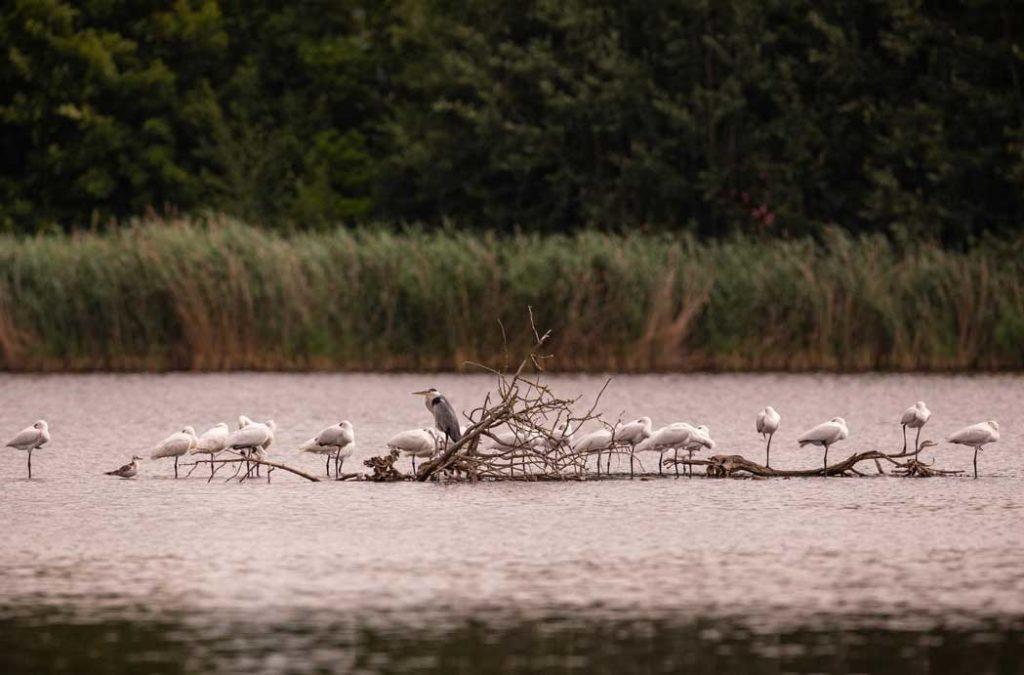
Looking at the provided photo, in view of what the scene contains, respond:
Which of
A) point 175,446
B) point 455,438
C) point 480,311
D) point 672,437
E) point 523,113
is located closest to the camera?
point 672,437

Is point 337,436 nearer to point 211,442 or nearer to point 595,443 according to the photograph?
point 211,442

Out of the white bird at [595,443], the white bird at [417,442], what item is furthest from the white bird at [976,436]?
the white bird at [417,442]

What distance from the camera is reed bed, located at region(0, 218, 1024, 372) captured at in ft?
91.0

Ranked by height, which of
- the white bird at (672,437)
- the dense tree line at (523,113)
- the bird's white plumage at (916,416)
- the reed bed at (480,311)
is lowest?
the white bird at (672,437)

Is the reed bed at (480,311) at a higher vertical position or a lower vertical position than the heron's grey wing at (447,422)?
higher

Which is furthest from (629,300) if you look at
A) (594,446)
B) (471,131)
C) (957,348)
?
(471,131)

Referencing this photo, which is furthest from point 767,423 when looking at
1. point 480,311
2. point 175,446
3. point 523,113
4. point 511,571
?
point 523,113

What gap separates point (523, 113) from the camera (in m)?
44.2

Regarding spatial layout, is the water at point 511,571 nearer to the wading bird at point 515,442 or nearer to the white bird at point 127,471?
the white bird at point 127,471

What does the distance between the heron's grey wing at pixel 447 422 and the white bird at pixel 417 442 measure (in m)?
0.07

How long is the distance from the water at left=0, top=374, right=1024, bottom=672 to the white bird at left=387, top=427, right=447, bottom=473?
393mm

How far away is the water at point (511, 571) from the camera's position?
7.96 meters

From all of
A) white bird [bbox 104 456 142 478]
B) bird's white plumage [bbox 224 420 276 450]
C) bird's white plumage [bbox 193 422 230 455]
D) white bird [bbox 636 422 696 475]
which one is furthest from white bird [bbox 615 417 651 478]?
white bird [bbox 104 456 142 478]

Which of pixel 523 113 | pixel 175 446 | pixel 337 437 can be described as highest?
pixel 523 113
